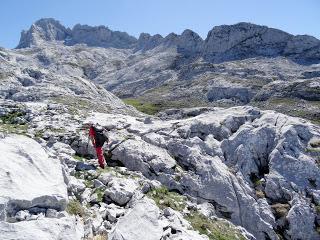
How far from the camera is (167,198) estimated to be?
23953 millimetres

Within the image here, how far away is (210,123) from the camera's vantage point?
3534 centimetres

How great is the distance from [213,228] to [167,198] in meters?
3.16

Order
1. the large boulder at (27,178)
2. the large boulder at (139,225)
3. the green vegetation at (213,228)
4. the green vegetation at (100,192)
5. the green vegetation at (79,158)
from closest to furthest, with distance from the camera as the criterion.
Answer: the large boulder at (27,178) < the large boulder at (139,225) < the green vegetation at (100,192) < the green vegetation at (213,228) < the green vegetation at (79,158)

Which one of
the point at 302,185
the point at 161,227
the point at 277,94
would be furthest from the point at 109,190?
the point at 277,94

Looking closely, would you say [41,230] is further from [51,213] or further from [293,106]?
[293,106]

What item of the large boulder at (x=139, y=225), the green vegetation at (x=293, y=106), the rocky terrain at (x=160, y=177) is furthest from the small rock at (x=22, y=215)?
the green vegetation at (x=293, y=106)

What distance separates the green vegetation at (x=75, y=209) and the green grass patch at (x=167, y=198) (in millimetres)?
5070

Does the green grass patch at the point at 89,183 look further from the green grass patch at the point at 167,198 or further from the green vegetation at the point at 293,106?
the green vegetation at the point at 293,106

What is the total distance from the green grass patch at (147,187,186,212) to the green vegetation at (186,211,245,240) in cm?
94

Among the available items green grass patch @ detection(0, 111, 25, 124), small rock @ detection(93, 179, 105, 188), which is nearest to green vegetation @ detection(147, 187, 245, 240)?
small rock @ detection(93, 179, 105, 188)

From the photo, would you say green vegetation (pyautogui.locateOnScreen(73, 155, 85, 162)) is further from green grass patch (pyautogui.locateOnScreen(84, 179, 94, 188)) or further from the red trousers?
green grass patch (pyautogui.locateOnScreen(84, 179, 94, 188))

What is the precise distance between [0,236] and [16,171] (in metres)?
3.85

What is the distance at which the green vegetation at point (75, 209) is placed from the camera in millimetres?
17703

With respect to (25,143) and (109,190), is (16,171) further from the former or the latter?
(109,190)
